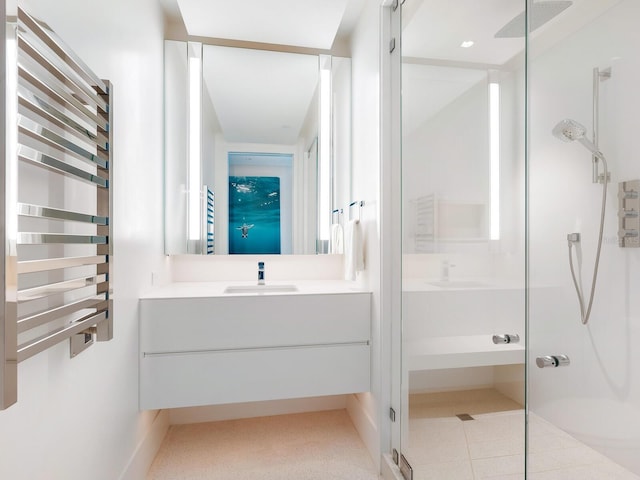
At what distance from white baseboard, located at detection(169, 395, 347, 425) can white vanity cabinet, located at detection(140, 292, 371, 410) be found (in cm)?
59

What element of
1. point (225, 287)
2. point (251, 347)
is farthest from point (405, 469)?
point (225, 287)

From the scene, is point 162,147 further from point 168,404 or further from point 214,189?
point 168,404

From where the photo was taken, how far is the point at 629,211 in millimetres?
860

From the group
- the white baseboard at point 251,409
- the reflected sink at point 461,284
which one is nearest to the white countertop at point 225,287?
the reflected sink at point 461,284

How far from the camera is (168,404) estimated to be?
180 cm

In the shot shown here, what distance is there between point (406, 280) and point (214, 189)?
1443 millimetres

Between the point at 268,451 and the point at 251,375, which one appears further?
the point at 268,451

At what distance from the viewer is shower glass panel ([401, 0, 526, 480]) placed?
1043 millimetres

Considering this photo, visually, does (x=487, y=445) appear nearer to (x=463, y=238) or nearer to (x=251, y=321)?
(x=463, y=238)

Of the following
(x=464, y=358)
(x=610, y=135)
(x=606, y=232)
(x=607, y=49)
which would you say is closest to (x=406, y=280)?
(x=464, y=358)

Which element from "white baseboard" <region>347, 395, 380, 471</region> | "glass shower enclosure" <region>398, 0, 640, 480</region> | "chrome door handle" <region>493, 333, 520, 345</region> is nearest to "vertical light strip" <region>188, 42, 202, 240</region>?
"white baseboard" <region>347, 395, 380, 471</region>

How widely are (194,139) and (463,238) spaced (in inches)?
72.4

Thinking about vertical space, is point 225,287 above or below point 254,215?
below

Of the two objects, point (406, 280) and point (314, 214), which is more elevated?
point (314, 214)
